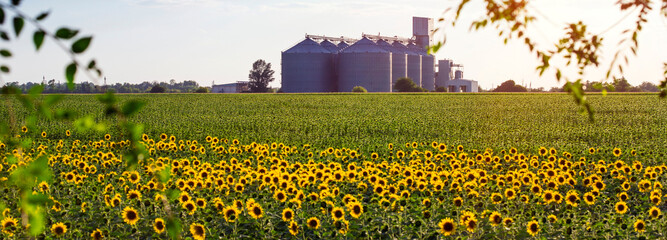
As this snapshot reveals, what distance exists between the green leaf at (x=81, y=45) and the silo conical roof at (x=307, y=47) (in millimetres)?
93180

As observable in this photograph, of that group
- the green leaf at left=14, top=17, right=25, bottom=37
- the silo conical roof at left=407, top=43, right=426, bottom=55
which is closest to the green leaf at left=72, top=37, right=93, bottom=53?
the green leaf at left=14, top=17, right=25, bottom=37

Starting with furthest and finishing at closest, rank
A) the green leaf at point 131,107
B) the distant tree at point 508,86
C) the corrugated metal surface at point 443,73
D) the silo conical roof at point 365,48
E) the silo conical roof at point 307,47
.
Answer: the corrugated metal surface at point 443,73 < the distant tree at point 508,86 < the silo conical roof at point 307,47 < the silo conical roof at point 365,48 < the green leaf at point 131,107

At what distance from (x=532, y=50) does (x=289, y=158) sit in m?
10.3

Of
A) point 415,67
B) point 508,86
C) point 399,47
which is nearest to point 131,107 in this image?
point 415,67

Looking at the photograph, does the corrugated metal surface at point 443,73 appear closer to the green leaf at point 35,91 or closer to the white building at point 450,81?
the white building at point 450,81

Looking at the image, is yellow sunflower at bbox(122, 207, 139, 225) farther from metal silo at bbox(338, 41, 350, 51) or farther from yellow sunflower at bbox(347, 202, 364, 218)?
metal silo at bbox(338, 41, 350, 51)

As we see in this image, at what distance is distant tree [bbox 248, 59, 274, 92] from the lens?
128875 mm

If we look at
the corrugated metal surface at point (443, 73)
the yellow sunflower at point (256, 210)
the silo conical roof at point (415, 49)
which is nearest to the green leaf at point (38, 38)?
the yellow sunflower at point (256, 210)

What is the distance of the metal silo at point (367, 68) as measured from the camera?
93.6 metres

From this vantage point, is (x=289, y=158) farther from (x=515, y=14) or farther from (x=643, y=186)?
(x=515, y=14)

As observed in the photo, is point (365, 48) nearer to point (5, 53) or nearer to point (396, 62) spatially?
point (396, 62)

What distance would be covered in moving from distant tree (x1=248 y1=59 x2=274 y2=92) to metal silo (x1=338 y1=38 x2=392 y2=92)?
36.7 meters

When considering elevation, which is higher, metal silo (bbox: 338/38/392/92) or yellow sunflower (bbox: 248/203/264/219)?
metal silo (bbox: 338/38/392/92)

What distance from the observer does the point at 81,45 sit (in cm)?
178
